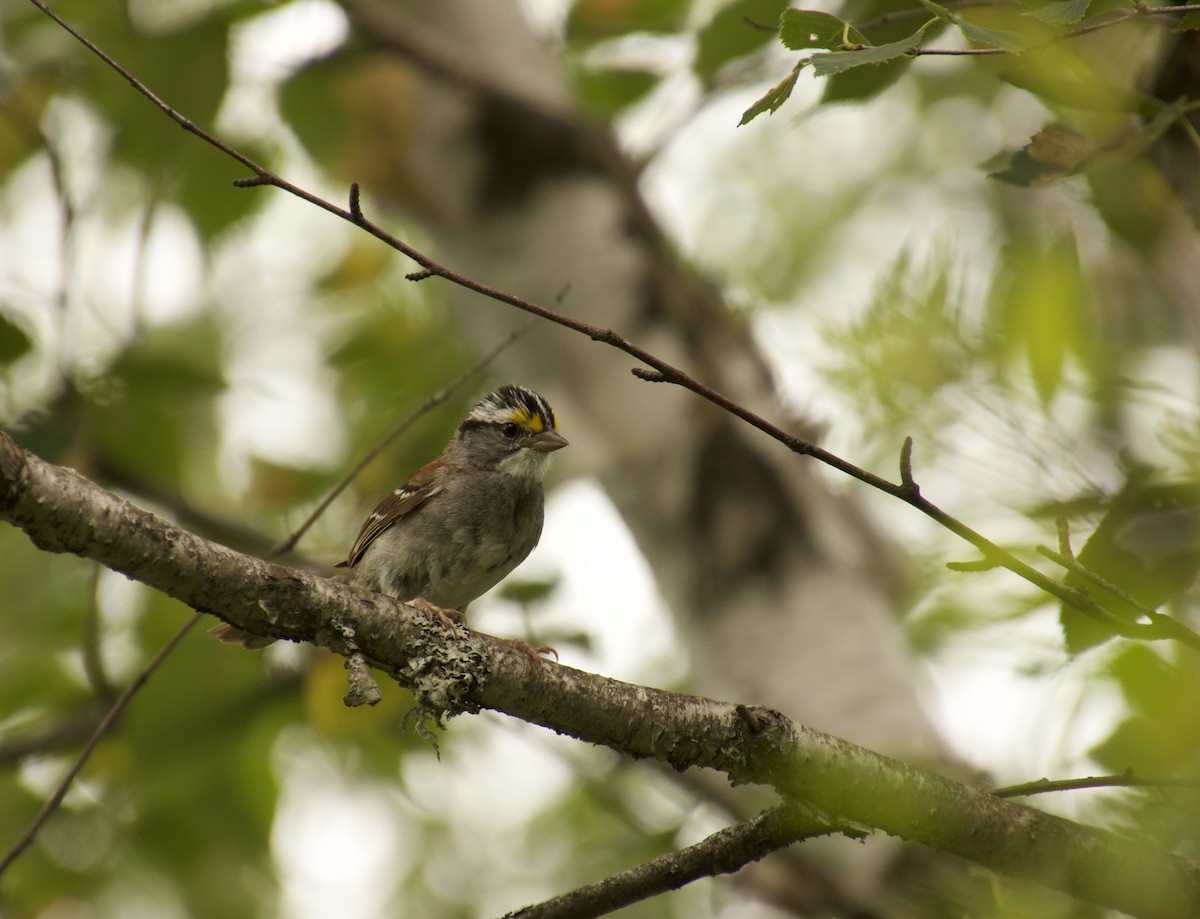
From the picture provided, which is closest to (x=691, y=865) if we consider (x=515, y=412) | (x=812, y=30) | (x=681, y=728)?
(x=681, y=728)

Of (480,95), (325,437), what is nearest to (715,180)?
(325,437)

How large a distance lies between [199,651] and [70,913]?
3557 millimetres

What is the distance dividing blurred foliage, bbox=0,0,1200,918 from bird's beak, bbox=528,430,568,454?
1.76 ft

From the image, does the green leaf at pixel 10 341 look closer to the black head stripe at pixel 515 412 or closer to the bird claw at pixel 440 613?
the bird claw at pixel 440 613

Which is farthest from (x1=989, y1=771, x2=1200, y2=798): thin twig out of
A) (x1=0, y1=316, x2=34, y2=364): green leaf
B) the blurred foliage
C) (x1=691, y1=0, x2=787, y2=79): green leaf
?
(x1=0, y1=316, x2=34, y2=364): green leaf

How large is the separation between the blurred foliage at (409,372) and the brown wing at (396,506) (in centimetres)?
58

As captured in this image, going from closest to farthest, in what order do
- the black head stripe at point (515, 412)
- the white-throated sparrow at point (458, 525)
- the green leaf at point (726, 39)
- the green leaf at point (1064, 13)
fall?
the green leaf at point (1064, 13)
the green leaf at point (726, 39)
the white-throated sparrow at point (458, 525)
the black head stripe at point (515, 412)

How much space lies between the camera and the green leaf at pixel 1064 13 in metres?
2.01

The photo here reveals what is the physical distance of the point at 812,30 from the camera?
7.78ft

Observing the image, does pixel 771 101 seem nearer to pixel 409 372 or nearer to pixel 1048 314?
pixel 1048 314

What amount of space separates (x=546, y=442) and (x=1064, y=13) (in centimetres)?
404

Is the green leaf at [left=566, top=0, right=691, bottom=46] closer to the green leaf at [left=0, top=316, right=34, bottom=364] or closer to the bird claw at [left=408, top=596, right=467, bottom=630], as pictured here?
the bird claw at [left=408, top=596, right=467, bottom=630]

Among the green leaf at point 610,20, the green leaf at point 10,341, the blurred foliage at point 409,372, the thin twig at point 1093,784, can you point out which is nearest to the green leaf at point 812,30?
the blurred foliage at point 409,372

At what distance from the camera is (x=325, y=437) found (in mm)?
8477
